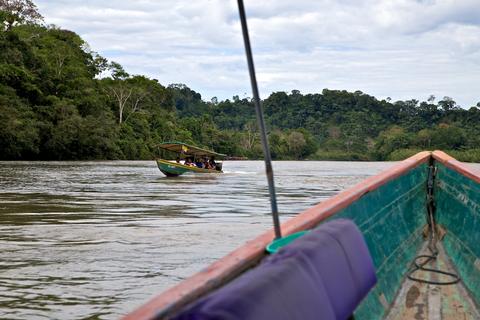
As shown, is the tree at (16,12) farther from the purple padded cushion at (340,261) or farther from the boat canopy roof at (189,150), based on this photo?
the purple padded cushion at (340,261)

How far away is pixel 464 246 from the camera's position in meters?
4.77

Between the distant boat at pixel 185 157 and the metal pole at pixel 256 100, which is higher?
the metal pole at pixel 256 100

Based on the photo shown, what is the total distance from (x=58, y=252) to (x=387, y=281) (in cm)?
485

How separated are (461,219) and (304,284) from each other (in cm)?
349

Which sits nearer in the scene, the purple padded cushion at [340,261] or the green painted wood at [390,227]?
the purple padded cushion at [340,261]

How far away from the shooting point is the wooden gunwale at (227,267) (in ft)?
4.92

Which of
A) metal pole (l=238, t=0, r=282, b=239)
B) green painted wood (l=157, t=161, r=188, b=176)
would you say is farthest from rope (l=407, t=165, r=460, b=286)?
green painted wood (l=157, t=161, r=188, b=176)

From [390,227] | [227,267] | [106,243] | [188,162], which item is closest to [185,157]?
[188,162]

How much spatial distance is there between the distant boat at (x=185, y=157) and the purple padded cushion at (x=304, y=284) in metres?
23.7

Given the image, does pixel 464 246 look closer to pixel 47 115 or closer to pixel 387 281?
pixel 387 281

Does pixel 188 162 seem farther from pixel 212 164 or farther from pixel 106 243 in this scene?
pixel 106 243

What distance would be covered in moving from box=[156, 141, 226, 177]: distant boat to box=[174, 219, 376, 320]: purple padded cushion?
23661 millimetres

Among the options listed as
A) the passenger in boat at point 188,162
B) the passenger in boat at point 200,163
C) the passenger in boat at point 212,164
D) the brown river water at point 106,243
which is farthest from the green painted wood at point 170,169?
the brown river water at point 106,243

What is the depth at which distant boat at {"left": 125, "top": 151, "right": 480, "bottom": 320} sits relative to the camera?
1.62 meters
